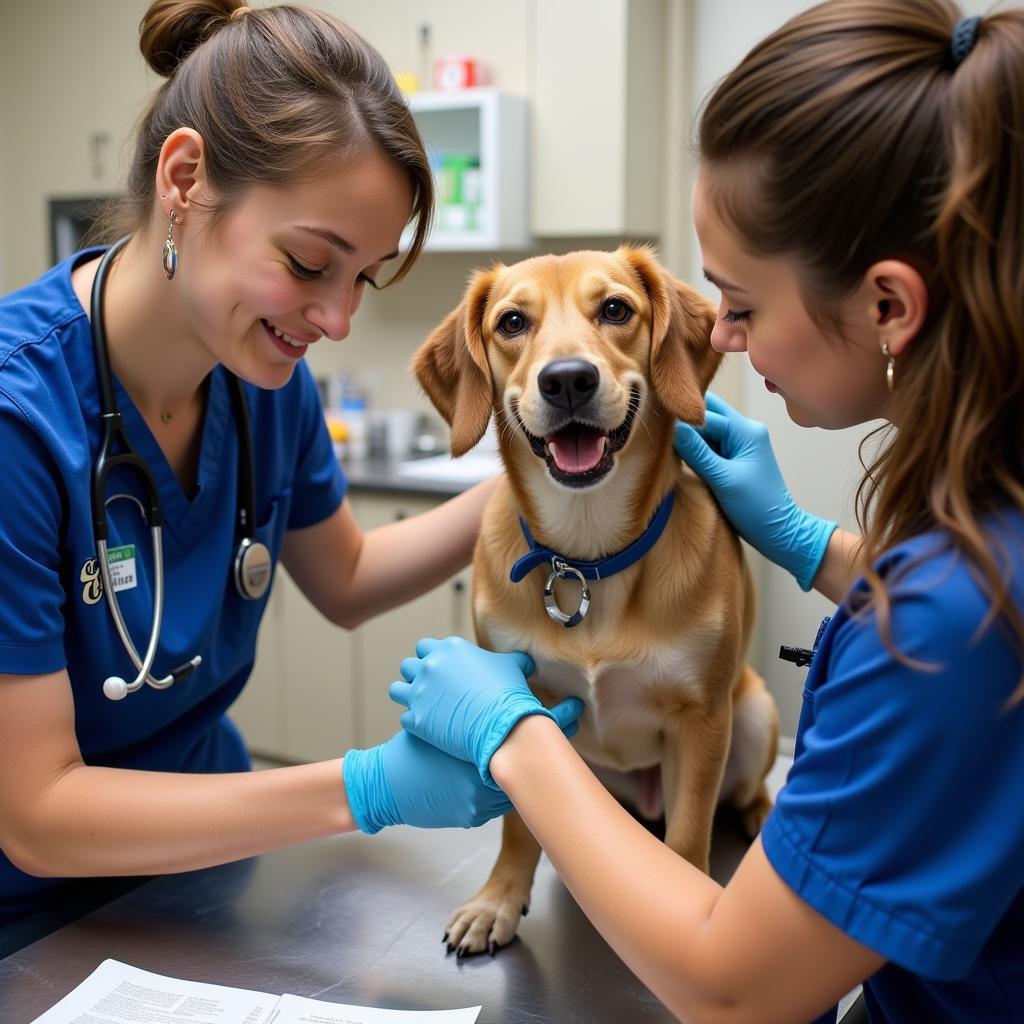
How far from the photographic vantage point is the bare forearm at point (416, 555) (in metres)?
1.58

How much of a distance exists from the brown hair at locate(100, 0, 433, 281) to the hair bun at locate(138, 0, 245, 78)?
0.06 metres

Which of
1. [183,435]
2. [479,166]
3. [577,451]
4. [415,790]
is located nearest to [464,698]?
[415,790]

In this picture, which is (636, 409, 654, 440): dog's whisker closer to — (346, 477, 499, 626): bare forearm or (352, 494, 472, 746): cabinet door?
(346, 477, 499, 626): bare forearm

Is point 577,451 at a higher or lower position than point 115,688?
higher

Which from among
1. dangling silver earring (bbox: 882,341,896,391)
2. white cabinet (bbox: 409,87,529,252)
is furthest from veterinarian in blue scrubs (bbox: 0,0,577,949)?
white cabinet (bbox: 409,87,529,252)

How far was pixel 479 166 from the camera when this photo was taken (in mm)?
3270

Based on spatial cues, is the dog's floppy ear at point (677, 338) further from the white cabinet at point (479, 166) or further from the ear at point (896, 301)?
the white cabinet at point (479, 166)

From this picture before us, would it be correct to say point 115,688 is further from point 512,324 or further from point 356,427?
point 356,427

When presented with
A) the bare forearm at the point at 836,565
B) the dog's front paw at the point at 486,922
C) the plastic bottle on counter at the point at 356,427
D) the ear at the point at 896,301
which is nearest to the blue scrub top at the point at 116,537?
the dog's front paw at the point at 486,922

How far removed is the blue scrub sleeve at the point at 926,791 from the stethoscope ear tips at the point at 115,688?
748 mm

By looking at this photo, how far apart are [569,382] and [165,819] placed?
62 centimetres

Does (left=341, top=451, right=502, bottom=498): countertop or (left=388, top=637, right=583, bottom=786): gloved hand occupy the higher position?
(left=388, top=637, right=583, bottom=786): gloved hand

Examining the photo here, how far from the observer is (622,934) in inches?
31.5

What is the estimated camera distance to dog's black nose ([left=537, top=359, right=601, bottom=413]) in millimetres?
1195
